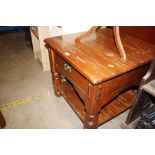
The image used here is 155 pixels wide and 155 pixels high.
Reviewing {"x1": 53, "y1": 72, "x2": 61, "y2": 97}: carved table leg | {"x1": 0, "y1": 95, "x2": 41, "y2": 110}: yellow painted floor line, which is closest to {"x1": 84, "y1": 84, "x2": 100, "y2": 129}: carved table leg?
{"x1": 53, "y1": 72, "x2": 61, "y2": 97}: carved table leg

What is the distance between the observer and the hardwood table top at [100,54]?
2.58 ft

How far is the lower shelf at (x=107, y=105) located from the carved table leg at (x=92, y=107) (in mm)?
108

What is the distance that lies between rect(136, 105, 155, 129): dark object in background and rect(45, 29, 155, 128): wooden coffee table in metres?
0.19

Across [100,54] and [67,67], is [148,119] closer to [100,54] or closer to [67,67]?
[100,54]

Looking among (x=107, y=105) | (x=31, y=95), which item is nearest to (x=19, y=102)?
(x=31, y=95)

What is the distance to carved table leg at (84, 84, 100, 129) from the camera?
815 mm

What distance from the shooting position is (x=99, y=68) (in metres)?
0.81

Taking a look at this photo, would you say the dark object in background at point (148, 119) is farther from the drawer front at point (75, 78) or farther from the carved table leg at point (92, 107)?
the drawer front at point (75, 78)

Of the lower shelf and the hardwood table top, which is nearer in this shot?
the hardwood table top

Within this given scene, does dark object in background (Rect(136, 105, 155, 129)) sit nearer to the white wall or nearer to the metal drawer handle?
the metal drawer handle

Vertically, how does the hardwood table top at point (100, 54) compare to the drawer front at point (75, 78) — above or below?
above

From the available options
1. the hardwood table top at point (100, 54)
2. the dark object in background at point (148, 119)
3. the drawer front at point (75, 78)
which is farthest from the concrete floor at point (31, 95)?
the hardwood table top at point (100, 54)
